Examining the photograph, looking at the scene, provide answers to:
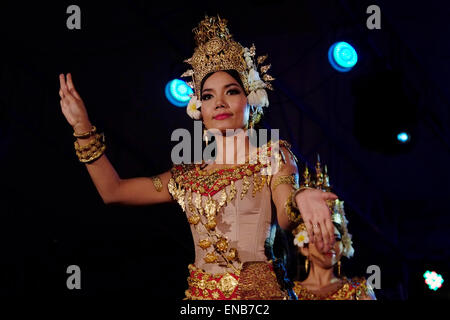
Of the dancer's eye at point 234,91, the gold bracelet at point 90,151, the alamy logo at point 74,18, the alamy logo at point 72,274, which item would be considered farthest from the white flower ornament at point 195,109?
the alamy logo at point 72,274

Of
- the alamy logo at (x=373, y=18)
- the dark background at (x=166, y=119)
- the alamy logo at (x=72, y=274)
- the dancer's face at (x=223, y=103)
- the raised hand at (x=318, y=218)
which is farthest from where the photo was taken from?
the alamy logo at (x=72, y=274)

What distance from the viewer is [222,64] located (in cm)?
282

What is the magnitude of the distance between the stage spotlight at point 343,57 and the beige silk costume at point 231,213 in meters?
4.12

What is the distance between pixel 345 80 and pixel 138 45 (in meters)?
2.78

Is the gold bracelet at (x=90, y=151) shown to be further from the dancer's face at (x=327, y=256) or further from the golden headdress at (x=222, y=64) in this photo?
the dancer's face at (x=327, y=256)

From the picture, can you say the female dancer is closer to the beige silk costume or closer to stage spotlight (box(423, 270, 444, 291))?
the beige silk costume

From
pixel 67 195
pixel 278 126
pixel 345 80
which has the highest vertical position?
pixel 345 80

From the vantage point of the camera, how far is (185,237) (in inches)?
335

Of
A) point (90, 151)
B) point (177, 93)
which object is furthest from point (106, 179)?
point (177, 93)

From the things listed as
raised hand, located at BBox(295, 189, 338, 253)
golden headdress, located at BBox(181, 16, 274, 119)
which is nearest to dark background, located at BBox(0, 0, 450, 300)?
golden headdress, located at BBox(181, 16, 274, 119)

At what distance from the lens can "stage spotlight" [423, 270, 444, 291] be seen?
9423 mm

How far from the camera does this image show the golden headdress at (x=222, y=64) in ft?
9.18

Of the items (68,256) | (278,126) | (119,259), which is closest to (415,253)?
(278,126)
